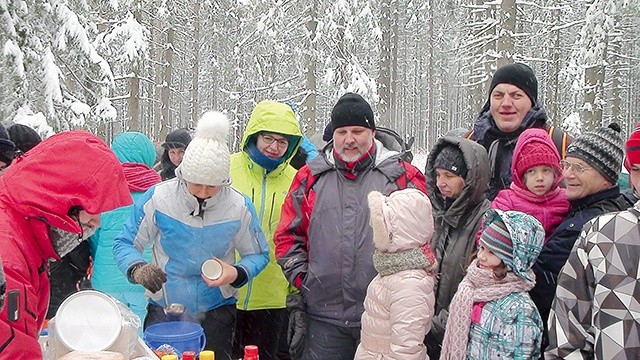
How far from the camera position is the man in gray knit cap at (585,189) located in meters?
3.13

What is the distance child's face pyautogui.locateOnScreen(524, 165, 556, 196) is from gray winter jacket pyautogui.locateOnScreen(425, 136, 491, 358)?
0.93 feet

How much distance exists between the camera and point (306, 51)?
17531mm

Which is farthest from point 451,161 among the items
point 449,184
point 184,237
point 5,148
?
point 5,148

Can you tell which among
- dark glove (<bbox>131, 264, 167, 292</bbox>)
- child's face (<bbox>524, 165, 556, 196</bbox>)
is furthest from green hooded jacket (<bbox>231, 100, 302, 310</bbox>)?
child's face (<bbox>524, 165, 556, 196</bbox>)

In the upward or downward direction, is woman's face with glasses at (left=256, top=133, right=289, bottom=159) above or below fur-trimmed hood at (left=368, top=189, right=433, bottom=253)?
above

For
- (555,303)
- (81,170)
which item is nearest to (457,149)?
(555,303)

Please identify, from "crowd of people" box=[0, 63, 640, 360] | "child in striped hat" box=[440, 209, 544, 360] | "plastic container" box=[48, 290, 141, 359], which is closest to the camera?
"crowd of people" box=[0, 63, 640, 360]

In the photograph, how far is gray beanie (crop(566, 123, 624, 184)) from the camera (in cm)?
313

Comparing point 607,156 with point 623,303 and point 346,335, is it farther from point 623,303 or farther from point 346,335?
point 346,335

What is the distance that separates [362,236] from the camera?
152 inches

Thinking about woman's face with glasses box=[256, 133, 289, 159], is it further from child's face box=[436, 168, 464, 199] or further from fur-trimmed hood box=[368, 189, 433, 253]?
child's face box=[436, 168, 464, 199]

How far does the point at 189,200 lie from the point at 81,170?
1461mm

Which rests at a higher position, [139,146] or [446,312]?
[139,146]

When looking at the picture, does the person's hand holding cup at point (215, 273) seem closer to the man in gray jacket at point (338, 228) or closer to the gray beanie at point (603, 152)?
the man in gray jacket at point (338, 228)
